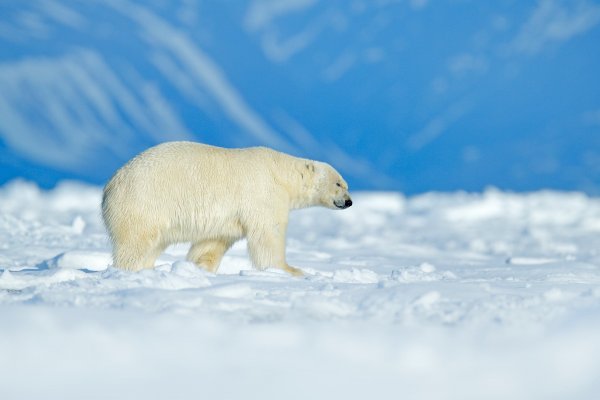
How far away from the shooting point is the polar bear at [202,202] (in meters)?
7.49

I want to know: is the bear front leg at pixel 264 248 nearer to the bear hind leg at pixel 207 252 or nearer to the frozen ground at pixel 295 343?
the bear hind leg at pixel 207 252

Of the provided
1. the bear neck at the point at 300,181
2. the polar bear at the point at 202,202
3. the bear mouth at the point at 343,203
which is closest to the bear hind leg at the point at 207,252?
the polar bear at the point at 202,202

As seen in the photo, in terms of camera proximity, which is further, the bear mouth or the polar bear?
the bear mouth

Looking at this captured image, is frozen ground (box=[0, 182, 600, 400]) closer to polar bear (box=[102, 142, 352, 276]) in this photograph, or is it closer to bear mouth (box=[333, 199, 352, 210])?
polar bear (box=[102, 142, 352, 276])

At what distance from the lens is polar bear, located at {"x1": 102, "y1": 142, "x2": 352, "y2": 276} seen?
7.49m

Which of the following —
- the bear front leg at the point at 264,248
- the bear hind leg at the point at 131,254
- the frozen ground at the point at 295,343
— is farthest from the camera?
the bear front leg at the point at 264,248

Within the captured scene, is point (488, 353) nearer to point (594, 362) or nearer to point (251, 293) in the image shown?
point (594, 362)

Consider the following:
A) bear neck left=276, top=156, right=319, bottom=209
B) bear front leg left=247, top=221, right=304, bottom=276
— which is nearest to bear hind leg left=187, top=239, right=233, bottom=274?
bear front leg left=247, top=221, right=304, bottom=276

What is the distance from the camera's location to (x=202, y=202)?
7.88 meters

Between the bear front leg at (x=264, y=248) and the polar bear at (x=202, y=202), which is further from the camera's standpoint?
the bear front leg at (x=264, y=248)

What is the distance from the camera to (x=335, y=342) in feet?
12.8

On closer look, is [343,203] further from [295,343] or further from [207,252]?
[295,343]

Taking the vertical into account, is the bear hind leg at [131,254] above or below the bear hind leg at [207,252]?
below

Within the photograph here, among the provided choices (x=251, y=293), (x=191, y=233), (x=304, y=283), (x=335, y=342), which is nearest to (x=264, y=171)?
(x=191, y=233)
